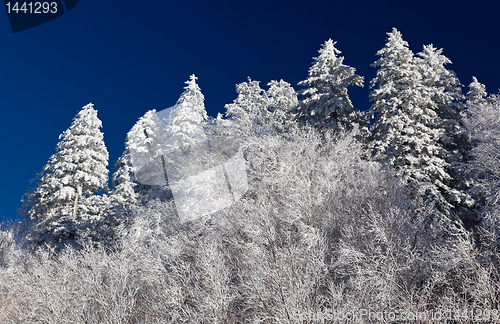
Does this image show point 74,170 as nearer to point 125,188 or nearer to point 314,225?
point 125,188

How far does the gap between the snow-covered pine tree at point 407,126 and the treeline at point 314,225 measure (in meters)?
0.09

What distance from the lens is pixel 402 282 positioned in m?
12.5

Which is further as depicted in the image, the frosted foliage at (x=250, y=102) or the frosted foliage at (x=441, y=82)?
the frosted foliage at (x=250, y=102)

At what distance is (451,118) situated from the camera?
21422mm

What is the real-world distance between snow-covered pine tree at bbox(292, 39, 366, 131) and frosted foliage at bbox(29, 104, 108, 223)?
1972 cm

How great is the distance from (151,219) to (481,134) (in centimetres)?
2181

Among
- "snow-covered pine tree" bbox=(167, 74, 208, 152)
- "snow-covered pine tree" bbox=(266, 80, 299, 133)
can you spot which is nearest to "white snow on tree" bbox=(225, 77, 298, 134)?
"snow-covered pine tree" bbox=(266, 80, 299, 133)

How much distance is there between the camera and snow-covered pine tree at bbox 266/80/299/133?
95.3 feet

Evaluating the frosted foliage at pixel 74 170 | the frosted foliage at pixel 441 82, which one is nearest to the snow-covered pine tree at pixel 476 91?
the frosted foliage at pixel 441 82

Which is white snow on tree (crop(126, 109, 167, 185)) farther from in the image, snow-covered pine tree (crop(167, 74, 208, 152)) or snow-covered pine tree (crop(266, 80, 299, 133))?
snow-covered pine tree (crop(266, 80, 299, 133))

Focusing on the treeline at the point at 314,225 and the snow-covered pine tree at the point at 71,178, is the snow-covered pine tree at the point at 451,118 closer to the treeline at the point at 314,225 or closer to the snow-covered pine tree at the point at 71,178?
the treeline at the point at 314,225

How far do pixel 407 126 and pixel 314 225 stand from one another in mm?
8771

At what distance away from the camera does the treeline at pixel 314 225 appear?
12039mm

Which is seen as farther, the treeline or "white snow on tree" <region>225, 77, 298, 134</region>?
"white snow on tree" <region>225, 77, 298, 134</region>
